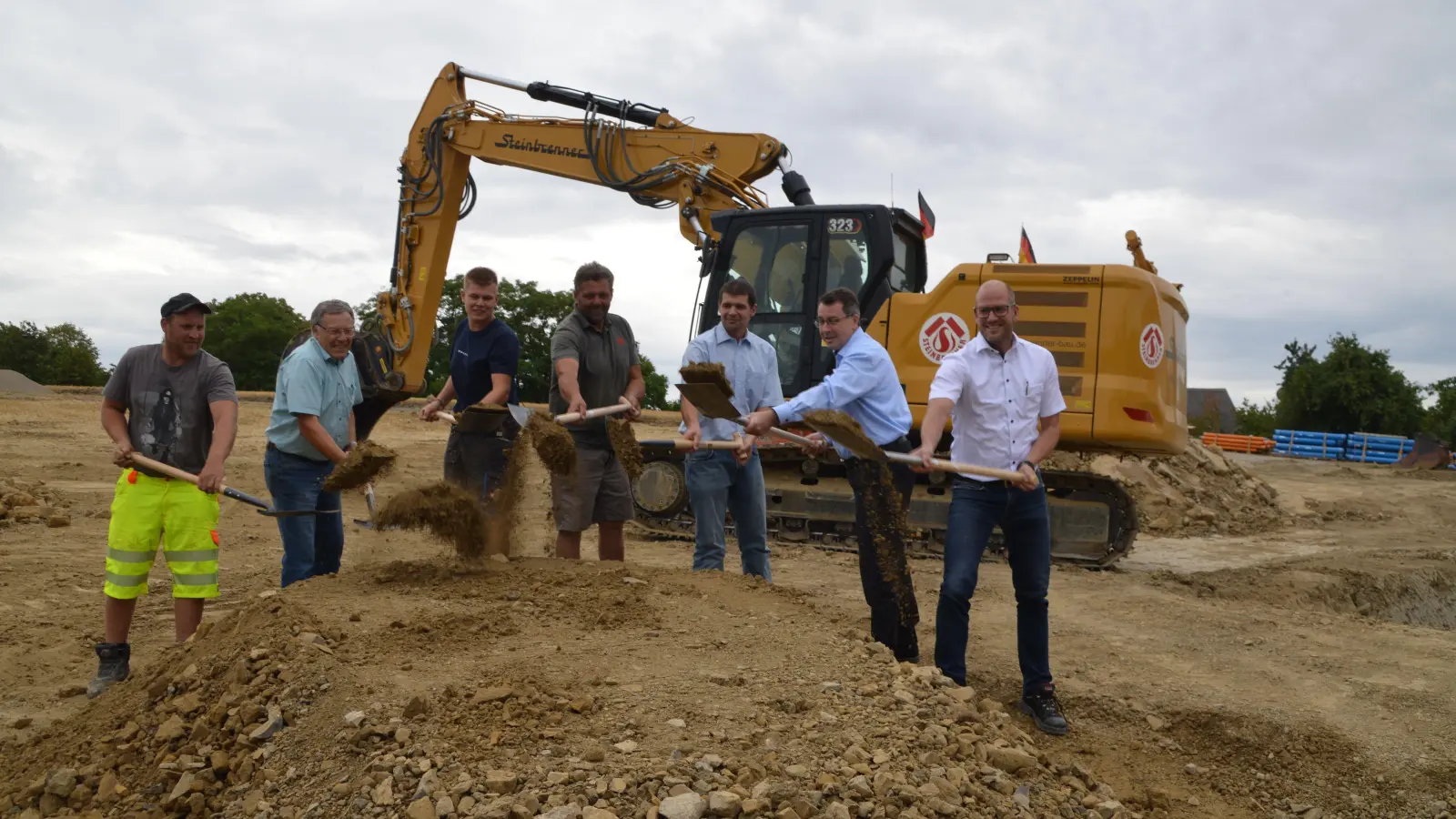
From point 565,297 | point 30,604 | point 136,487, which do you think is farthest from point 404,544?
point 565,297

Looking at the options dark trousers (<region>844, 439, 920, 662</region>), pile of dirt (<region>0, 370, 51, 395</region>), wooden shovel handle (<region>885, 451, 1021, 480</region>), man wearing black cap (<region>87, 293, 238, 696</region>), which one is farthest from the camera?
pile of dirt (<region>0, 370, 51, 395</region>)

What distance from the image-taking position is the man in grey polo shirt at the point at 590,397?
18.6 ft

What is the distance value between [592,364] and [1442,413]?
139ft

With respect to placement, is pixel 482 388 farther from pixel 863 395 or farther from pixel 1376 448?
pixel 1376 448

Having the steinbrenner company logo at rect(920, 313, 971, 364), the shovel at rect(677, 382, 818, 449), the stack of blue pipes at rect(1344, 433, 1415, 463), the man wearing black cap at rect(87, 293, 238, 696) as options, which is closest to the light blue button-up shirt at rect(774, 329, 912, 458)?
the shovel at rect(677, 382, 818, 449)

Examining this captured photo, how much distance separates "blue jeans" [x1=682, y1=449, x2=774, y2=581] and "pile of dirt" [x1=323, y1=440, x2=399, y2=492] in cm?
148

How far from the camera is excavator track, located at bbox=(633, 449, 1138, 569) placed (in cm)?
890

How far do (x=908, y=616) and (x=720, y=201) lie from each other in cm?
542

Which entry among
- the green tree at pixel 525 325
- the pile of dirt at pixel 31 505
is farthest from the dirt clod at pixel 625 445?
the green tree at pixel 525 325

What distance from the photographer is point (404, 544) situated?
8.98 m

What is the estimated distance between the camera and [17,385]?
27609mm

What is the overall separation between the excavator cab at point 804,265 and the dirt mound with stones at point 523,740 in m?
4.43

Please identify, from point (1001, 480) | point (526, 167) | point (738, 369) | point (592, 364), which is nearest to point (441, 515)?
point (592, 364)

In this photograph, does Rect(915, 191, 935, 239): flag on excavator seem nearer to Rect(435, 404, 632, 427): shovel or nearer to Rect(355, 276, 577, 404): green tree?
Rect(435, 404, 632, 427): shovel
